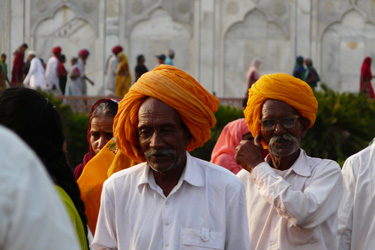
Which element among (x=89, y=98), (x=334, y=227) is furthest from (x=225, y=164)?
(x=89, y=98)

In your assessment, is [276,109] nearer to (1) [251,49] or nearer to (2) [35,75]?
(2) [35,75]

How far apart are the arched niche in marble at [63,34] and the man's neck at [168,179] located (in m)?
19.9

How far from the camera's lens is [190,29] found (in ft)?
75.3

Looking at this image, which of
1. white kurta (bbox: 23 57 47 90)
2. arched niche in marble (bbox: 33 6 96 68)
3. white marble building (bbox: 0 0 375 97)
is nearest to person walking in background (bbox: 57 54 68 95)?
white kurta (bbox: 23 57 47 90)

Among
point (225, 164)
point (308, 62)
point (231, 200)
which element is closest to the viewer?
point (231, 200)

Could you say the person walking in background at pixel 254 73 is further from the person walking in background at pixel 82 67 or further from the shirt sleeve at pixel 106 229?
the shirt sleeve at pixel 106 229

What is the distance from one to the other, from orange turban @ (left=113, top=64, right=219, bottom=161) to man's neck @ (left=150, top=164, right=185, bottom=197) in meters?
0.19

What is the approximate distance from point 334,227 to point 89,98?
39.4 ft

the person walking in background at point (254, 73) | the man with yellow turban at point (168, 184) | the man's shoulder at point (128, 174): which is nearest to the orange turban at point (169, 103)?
the man with yellow turban at point (168, 184)

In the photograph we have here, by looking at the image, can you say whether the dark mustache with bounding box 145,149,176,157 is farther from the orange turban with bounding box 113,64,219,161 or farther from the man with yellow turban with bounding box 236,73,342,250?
the man with yellow turban with bounding box 236,73,342,250

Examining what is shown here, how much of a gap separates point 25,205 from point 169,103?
172cm

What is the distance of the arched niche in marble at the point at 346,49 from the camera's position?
22312mm

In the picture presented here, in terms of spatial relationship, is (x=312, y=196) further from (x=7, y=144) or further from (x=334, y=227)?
(x=7, y=144)

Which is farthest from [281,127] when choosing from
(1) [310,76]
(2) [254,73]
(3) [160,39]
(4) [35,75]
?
(3) [160,39]
